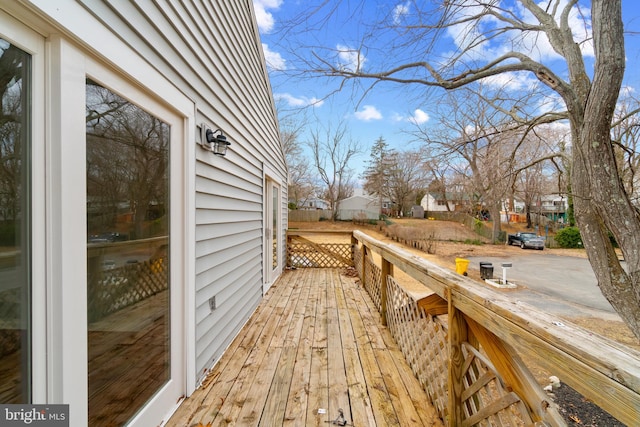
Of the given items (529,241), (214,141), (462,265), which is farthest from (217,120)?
(529,241)

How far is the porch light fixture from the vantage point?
2.22 meters

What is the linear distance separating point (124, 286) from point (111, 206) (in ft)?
1.32

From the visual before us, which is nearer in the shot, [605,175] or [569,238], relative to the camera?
[605,175]

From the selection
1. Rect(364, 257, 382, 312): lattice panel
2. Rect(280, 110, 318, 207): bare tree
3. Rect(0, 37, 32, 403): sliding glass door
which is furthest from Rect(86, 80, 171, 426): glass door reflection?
Rect(280, 110, 318, 207): bare tree

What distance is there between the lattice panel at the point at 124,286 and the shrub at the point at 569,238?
2091 centimetres

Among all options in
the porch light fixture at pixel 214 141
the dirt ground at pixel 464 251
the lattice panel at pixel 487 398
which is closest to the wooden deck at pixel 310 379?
the lattice panel at pixel 487 398

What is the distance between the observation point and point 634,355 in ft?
2.48

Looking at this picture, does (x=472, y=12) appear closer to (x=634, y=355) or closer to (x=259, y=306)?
(x=634, y=355)

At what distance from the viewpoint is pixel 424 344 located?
209cm

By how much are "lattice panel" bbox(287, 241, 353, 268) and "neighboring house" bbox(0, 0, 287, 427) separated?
4.33 metres

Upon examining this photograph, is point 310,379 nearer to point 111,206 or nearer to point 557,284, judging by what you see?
point 111,206

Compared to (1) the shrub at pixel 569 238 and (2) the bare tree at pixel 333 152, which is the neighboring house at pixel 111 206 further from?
(1) the shrub at pixel 569 238

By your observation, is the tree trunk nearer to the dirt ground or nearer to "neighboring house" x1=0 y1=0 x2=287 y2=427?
the dirt ground

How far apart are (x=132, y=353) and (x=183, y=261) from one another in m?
0.61
